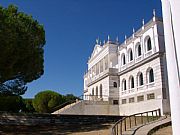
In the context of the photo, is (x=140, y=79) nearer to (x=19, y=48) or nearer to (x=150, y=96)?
(x=150, y=96)

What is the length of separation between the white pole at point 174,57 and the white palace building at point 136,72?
2215 cm

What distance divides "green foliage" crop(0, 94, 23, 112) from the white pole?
33.9 m

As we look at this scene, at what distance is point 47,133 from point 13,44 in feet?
19.6

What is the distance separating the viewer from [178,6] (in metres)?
2.60

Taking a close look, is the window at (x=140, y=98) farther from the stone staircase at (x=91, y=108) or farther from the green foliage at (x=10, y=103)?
the green foliage at (x=10, y=103)

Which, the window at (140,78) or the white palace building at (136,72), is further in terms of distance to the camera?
the window at (140,78)

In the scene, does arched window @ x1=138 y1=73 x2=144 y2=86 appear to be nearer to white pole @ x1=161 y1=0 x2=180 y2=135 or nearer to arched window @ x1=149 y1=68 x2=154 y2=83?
arched window @ x1=149 y1=68 x2=154 y2=83

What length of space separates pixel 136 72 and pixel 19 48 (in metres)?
16.4

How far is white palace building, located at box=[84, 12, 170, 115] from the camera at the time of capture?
25125mm

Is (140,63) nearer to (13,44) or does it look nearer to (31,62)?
(31,62)

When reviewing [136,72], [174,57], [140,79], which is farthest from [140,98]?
[174,57]

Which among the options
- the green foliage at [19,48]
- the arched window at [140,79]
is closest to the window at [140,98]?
the arched window at [140,79]

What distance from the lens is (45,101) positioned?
3953 centimetres

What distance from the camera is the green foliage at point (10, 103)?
35594 millimetres
